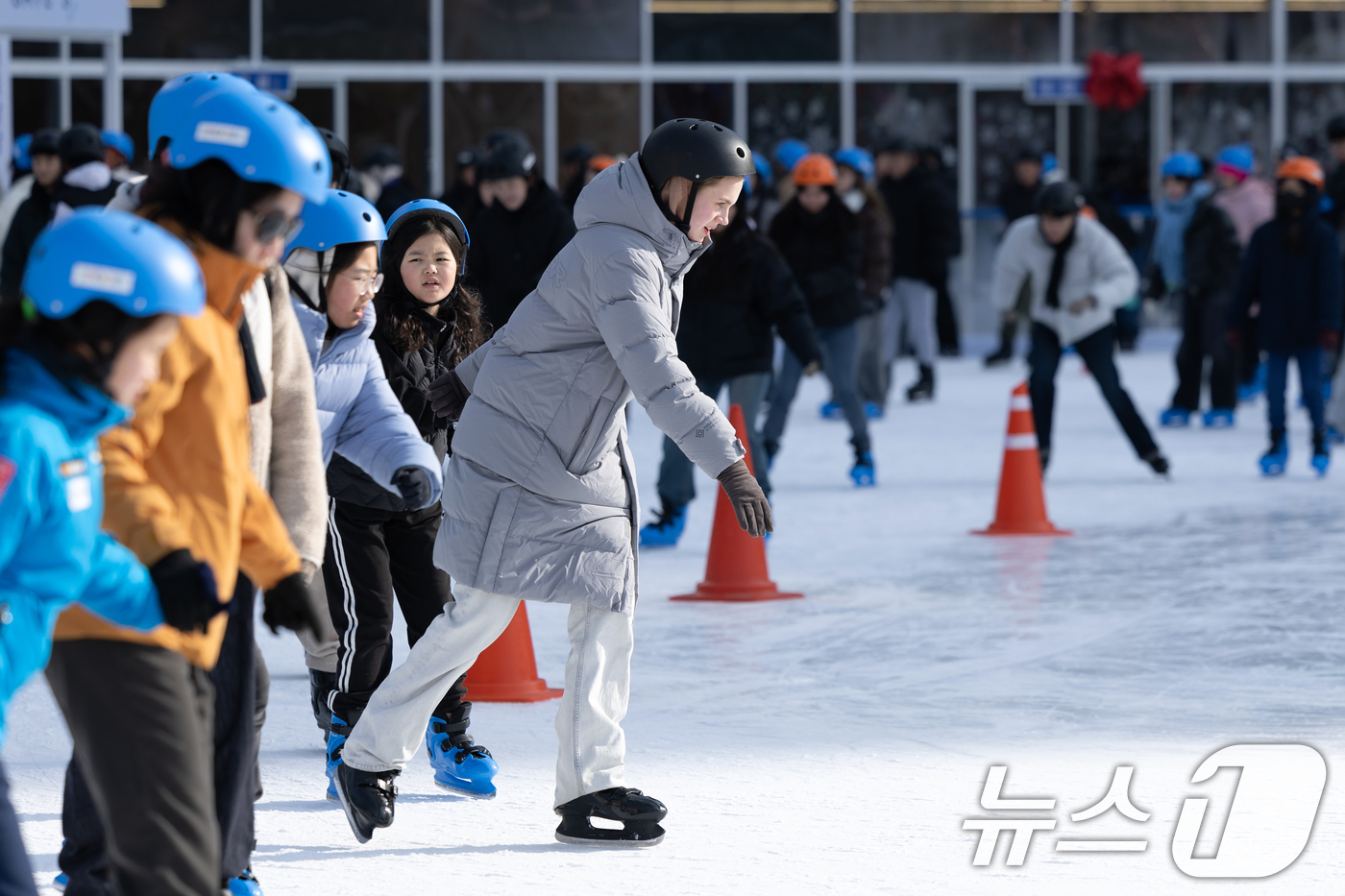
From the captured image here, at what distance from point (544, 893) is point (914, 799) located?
1.06 m

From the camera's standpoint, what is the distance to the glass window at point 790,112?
70.6 ft

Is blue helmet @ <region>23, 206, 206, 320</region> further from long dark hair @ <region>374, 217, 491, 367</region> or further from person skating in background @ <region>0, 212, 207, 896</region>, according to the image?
long dark hair @ <region>374, 217, 491, 367</region>

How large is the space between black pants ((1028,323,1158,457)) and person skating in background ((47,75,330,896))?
25.7ft

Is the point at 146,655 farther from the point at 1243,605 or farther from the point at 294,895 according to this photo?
the point at 1243,605

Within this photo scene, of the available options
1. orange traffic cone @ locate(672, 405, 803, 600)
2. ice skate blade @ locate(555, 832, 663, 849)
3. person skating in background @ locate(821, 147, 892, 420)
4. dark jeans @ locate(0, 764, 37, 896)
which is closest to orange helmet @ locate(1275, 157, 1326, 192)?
person skating in background @ locate(821, 147, 892, 420)

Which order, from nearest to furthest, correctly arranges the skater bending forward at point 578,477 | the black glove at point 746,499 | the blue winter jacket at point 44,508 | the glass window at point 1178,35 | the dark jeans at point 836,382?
the blue winter jacket at point 44,508, the black glove at point 746,499, the skater bending forward at point 578,477, the dark jeans at point 836,382, the glass window at point 1178,35

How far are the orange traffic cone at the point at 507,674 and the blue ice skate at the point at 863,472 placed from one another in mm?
4956

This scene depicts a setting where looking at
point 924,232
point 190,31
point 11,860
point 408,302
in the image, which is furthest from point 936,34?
point 11,860

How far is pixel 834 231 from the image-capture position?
10852 millimetres

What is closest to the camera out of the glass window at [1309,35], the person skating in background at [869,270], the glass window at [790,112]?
the person skating in background at [869,270]

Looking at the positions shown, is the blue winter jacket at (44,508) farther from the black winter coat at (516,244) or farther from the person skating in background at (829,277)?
the person skating in background at (829,277)

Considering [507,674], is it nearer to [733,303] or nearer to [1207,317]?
[733,303]

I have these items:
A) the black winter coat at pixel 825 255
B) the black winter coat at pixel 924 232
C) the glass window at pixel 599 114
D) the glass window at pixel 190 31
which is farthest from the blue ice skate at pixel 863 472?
the glass window at pixel 190 31

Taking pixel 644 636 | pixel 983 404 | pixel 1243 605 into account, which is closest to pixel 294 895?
pixel 644 636
